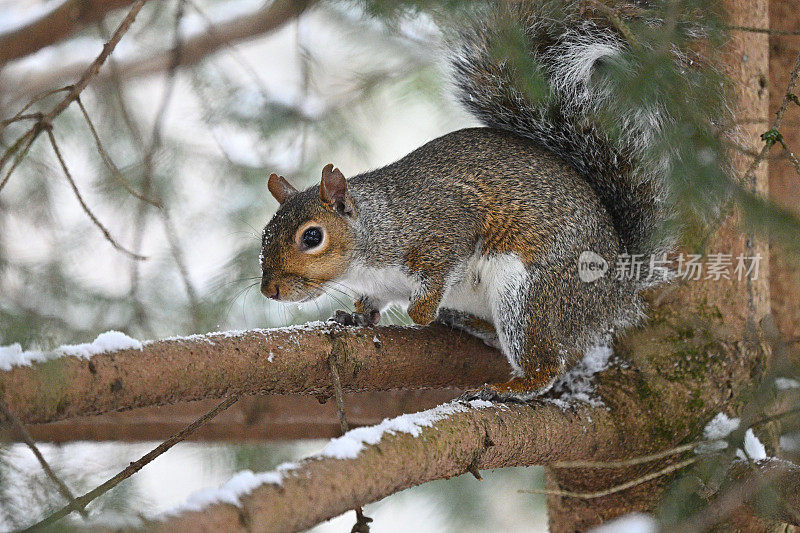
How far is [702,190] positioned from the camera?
896 millimetres

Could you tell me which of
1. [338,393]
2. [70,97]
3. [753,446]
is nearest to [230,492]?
[338,393]

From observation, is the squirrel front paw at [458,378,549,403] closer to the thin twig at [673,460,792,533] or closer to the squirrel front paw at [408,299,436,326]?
the squirrel front paw at [408,299,436,326]

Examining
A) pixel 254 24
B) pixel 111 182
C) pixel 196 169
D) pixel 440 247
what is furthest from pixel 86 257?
pixel 440 247

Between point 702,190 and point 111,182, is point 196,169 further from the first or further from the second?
point 702,190

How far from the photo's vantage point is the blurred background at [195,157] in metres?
1.58

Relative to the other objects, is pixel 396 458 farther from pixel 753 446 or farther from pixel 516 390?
pixel 753 446

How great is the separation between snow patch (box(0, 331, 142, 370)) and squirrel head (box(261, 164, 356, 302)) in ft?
0.99

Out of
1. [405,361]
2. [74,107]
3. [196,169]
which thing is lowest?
[405,361]

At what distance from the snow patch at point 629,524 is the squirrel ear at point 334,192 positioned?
643mm

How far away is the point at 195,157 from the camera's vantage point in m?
1.84

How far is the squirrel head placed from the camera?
49.4 inches

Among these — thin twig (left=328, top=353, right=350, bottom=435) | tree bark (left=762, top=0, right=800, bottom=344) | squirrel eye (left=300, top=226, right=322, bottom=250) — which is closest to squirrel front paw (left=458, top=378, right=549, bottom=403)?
thin twig (left=328, top=353, right=350, bottom=435)

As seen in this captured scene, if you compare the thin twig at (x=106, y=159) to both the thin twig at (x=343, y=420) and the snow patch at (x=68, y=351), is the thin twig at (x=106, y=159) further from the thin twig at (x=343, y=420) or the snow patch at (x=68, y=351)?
the thin twig at (x=343, y=420)

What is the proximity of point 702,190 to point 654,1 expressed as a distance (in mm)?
499
